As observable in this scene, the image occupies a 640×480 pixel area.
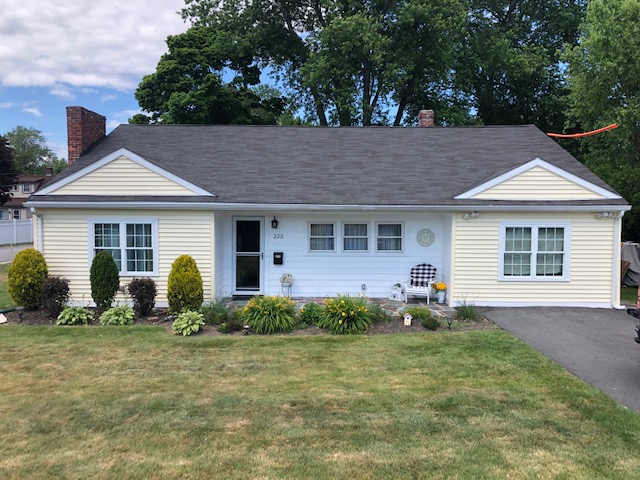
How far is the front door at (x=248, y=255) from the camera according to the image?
1217 centimetres

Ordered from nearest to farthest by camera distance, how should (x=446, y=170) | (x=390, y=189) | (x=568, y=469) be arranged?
(x=568, y=469), (x=390, y=189), (x=446, y=170)

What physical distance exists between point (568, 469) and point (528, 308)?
7439mm

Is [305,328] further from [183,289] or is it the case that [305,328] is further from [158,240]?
[158,240]

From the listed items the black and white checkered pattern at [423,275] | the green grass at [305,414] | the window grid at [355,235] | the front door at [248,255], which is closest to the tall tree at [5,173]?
the front door at [248,255]

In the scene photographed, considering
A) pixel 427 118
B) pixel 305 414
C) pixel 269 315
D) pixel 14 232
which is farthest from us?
pixel 14 232

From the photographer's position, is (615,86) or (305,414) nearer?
(305,414)

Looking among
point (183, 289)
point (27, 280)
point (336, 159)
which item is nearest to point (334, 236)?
point (336, 159)

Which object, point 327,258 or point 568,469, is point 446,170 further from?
point 568,469

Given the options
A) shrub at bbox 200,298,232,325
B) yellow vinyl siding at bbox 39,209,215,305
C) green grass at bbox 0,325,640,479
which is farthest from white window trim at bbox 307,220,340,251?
green grass at bbox 0,325,640,479

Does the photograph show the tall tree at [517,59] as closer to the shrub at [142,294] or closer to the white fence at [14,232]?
the shrub at [142,294]

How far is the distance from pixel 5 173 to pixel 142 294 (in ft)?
123

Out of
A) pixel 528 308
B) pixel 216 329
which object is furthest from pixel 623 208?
pixel 216 329

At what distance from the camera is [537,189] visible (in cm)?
1094

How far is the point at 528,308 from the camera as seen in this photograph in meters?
10.8
